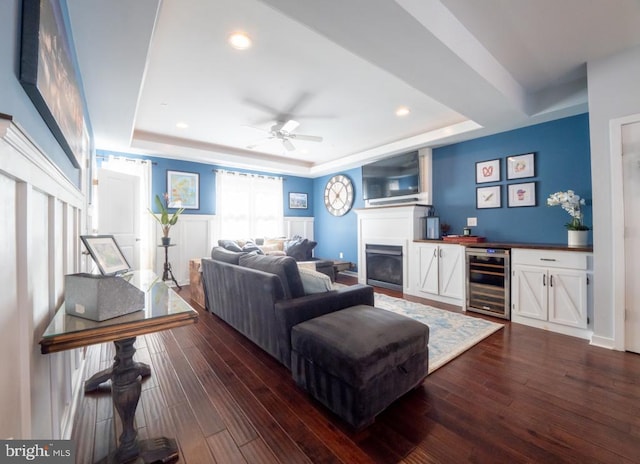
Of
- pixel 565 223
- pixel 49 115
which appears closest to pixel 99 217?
pixel 49 115

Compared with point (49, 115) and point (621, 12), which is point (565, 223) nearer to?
point (621, 12)

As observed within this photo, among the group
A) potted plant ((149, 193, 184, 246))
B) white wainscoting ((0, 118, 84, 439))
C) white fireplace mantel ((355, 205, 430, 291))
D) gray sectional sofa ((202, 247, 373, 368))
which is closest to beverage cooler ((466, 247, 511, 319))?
white fireplace mantel ((355, 205, 430, 291))

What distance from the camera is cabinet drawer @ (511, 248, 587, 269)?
9.30 ft

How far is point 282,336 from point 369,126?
344 cm

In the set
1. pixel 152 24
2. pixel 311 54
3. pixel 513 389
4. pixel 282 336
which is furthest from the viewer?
pixel 311 54

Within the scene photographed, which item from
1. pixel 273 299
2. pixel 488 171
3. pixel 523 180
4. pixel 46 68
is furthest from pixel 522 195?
pixel 46 68

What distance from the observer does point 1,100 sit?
2.27 feet

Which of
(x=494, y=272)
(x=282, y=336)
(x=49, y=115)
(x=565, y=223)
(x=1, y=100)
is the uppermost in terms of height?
(x=49, y=115)

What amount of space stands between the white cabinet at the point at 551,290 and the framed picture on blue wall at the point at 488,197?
100 cm

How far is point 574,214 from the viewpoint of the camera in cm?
309

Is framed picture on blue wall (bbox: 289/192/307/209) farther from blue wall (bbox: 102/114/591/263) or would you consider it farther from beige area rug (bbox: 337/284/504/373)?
beige area rug (bbox: 337/284/504/373)

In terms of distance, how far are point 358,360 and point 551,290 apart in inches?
110

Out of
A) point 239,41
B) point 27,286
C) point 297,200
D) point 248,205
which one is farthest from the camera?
point 297,200

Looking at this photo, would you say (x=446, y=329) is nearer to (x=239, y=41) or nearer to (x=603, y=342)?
(x=603, y=342)
